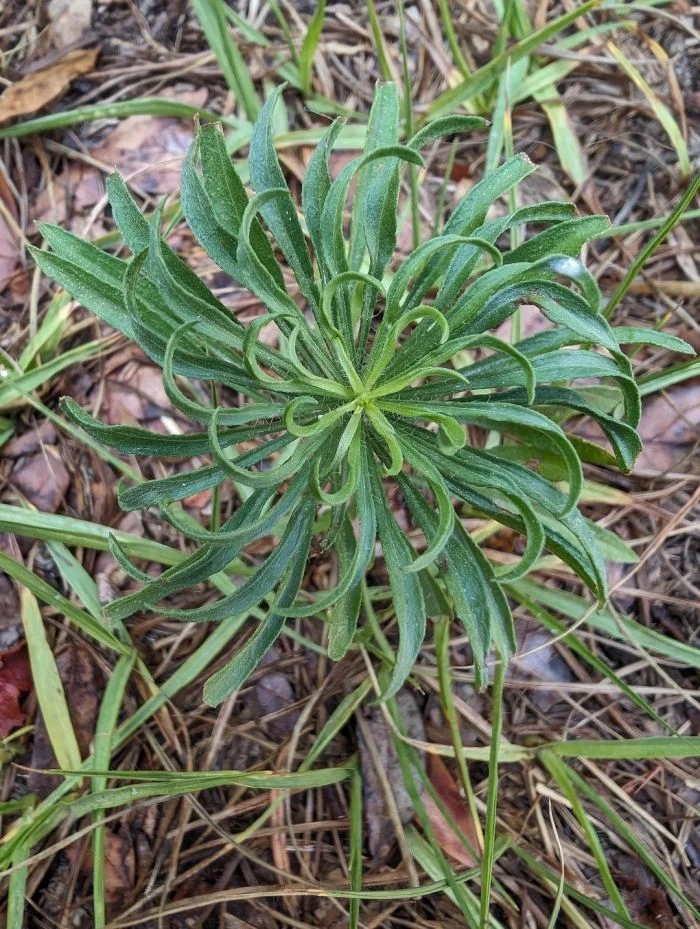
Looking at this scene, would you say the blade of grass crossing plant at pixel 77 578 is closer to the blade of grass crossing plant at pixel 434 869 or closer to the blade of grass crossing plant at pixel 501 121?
the blade of grass crossing plant at pixel 434 869

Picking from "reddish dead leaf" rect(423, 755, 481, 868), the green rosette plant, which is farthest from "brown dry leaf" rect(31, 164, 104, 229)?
"reddish dead leaf" rect(423, 755, 481, 868)

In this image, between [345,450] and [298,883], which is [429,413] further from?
[298,883]

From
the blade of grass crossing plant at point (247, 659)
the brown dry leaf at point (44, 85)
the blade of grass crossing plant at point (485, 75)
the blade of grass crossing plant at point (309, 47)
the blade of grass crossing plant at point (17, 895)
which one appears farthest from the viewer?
the brown dry leaf at point (44, 85)

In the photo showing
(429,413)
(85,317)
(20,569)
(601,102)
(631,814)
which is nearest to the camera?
(429,413)

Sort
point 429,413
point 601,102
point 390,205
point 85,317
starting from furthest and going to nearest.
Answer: point 601,102 → point 85,317 → point 390,205 → point 429,413

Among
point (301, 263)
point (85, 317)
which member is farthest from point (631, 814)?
point (85, 317)

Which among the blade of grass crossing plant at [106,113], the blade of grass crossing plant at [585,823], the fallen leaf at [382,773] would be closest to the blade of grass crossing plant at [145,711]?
the fallen leaf at [382,773]
